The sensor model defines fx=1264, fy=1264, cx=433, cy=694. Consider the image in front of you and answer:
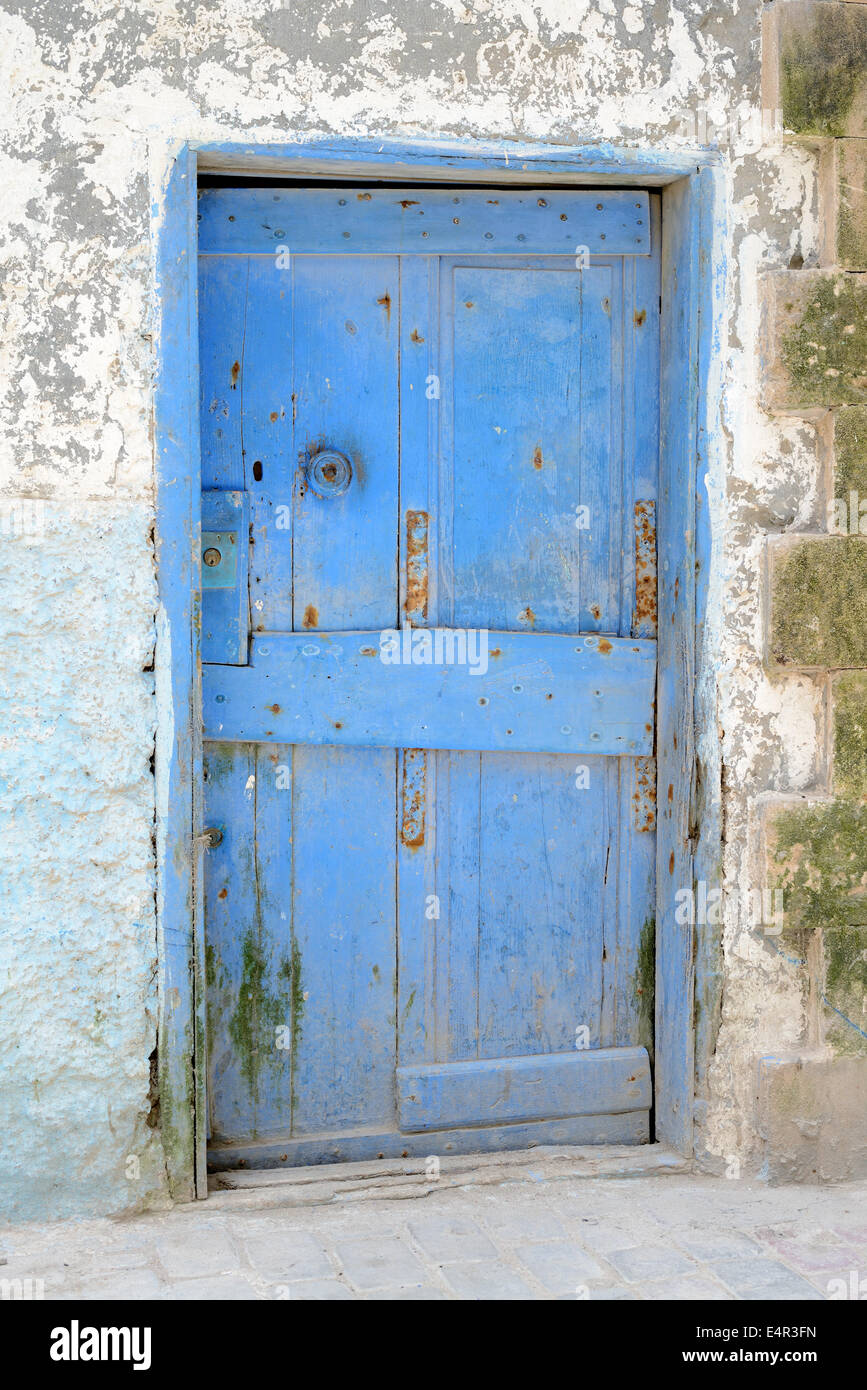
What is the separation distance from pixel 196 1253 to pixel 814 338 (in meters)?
2.49

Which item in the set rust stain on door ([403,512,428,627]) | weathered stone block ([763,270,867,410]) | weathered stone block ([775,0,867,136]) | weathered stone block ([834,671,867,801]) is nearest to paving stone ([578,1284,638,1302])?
weathered stone block ([834,671,867,801])

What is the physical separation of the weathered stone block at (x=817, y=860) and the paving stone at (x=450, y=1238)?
103cm

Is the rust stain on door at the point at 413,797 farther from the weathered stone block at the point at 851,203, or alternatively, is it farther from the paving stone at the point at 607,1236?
the weathered stone block at the point at 851,203

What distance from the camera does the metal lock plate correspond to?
3045mm

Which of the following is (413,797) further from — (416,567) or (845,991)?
(845,991)

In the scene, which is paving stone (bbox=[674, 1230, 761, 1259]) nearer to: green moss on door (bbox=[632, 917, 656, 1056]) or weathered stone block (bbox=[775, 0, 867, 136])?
green moss on door (bbox=[632, 917, 656, 1056])

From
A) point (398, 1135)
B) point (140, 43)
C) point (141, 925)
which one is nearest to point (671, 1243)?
point (398, 1135)

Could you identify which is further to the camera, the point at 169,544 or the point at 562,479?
the point at 562,479

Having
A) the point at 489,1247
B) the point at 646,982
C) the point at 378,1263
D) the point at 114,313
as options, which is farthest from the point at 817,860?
the point at 114,313

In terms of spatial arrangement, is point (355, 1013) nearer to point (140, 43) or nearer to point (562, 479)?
point (562, 479)

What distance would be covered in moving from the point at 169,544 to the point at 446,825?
0.98 meters

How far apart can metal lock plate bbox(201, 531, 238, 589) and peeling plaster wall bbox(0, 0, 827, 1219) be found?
230mm

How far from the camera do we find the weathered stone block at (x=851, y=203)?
9.80 ft

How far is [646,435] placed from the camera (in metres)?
3.20
